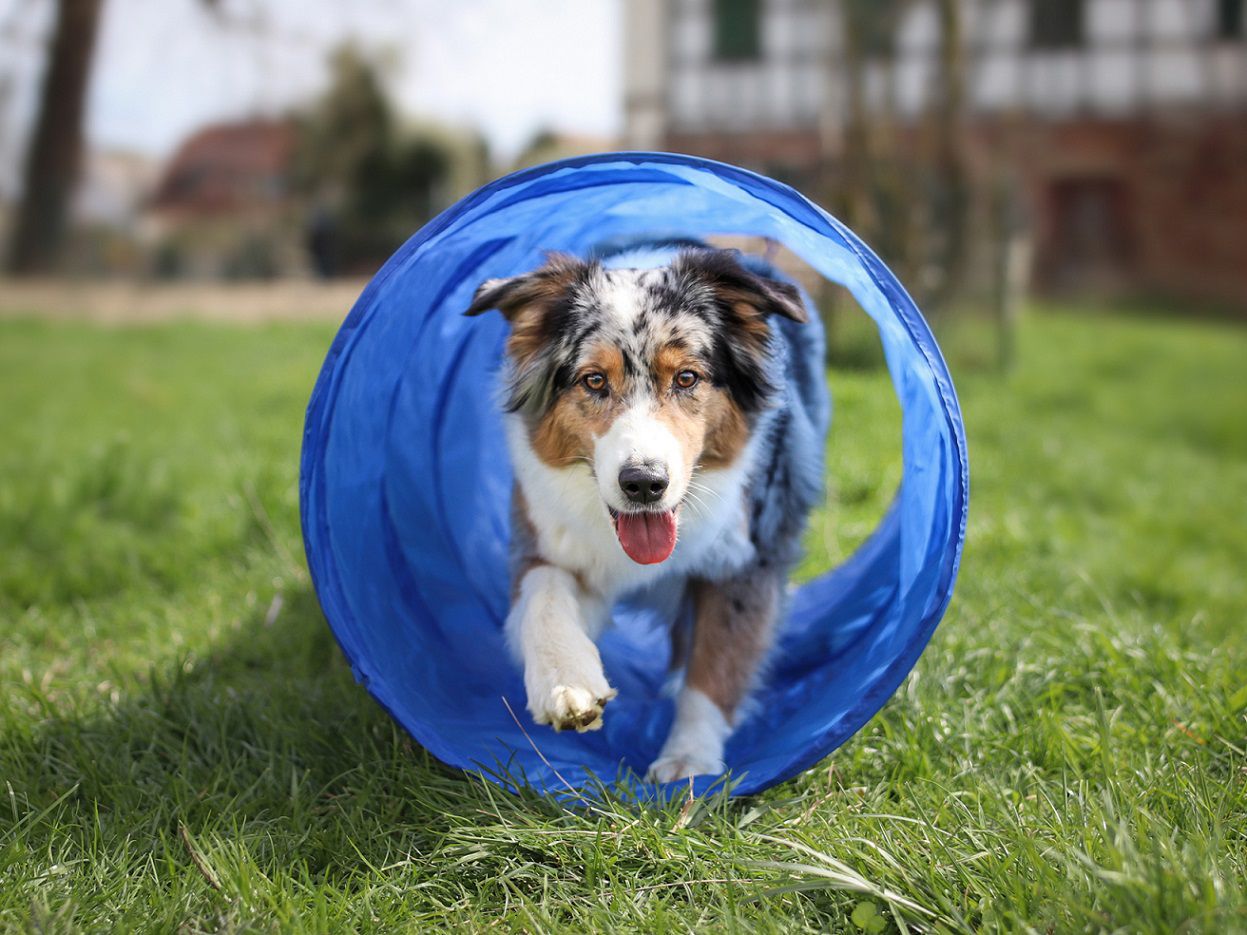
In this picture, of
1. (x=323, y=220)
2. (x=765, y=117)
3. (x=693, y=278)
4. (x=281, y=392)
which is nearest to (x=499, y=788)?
(x=693, y=278)

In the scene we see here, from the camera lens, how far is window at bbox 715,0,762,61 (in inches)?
785

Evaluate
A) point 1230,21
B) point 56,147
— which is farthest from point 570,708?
point 1230,21

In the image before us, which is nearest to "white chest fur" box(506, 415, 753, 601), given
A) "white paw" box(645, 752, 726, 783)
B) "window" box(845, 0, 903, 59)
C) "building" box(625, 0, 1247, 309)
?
"white paw" box(645, 752, 726, 783)

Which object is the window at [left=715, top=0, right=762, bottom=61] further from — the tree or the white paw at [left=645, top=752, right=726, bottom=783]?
the white paw at [left=645, top=752, right=726, bottom=783]

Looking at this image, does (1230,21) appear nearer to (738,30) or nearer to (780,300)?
(738,30)

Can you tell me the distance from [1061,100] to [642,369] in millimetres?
19332

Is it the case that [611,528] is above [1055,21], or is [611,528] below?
below

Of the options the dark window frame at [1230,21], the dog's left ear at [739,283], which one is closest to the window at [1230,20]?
the dark window frame at [1230,21]

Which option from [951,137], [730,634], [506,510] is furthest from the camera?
[951,137]

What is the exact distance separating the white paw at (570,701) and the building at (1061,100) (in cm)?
1738

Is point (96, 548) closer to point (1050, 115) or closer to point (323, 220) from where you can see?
point (1050, 115)

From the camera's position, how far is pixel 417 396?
4234mm

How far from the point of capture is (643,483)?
2973 mm

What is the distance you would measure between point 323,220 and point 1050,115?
14.9 m
